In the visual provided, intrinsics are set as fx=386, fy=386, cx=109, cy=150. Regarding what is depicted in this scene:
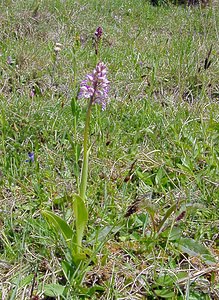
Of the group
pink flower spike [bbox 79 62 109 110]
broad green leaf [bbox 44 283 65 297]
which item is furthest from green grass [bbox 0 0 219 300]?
pink flower spike [bbox 79 62 109 110]

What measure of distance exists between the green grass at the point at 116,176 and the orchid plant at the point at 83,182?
41 mm

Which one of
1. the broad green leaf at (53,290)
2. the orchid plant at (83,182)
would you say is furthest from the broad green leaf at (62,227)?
the broad green leaf at (53,290)

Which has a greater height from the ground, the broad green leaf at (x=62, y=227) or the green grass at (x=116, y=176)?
the broad green leaf at (x=62, y=227)

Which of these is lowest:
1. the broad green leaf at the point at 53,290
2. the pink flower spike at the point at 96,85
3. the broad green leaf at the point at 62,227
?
the broad green leaf at the point at 53,290

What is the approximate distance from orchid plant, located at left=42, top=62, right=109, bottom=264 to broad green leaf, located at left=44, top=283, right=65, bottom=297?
77mm

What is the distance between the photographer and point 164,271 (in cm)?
106

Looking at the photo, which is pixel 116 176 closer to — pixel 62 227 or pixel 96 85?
pixel 62 227

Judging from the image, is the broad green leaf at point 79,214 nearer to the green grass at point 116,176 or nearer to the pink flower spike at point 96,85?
the green grass at point 116,176

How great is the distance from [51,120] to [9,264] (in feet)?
2.73

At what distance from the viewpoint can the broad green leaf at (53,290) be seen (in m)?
0.97

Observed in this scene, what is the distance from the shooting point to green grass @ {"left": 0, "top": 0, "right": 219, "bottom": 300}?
1042 mm

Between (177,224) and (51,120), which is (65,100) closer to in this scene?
(51,120)

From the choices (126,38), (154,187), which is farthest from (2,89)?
(126,38)

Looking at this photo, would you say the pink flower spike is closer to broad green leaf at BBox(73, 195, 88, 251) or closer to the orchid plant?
the orchid plant
